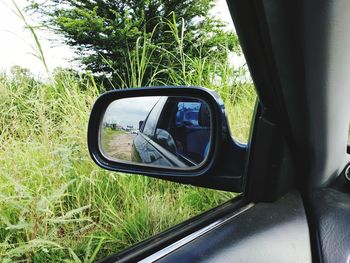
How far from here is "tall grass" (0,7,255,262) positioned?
1500 mm

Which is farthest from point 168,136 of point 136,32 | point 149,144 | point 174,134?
point 136,32

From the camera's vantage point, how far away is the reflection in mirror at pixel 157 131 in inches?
38.2

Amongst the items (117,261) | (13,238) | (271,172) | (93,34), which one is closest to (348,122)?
(271,172)

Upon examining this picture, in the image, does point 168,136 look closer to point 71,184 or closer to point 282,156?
point 282,156

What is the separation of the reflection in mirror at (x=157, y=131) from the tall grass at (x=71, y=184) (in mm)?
326

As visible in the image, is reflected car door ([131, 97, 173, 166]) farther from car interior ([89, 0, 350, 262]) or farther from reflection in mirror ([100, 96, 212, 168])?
car interior ([89, 0, 350, 262])

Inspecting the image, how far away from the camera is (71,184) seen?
1.83 meters

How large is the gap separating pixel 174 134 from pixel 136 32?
3.36 m

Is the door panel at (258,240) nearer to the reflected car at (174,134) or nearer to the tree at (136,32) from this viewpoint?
the reflected car at (174,134)

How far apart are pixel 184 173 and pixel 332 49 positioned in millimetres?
499

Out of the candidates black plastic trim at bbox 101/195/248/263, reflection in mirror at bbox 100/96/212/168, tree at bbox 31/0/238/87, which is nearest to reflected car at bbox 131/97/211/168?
reflection in mirror at bbox 100/96/212/168

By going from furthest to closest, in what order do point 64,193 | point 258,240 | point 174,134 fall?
1. point 64,193
2. point 174,134
3. point 258,240

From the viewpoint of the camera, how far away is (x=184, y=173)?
0.93 m

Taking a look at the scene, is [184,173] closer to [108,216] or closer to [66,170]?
[108,216]
